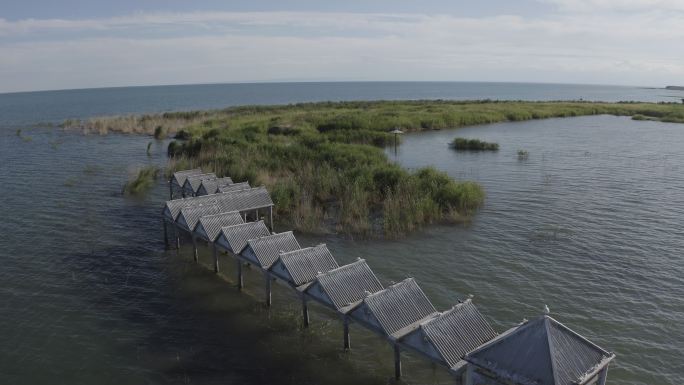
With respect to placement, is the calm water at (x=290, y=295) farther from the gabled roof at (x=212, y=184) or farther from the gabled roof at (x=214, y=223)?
the gabled roof at (x=212, y=184)

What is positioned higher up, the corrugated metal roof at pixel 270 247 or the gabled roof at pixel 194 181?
the gabled roof at pixel 194 181

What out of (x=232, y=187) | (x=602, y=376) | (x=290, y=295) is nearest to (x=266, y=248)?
(x=290, y=295)

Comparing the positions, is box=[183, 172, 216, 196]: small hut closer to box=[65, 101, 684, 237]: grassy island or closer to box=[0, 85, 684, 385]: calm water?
box=[0, 85, 684, 385]: calm water

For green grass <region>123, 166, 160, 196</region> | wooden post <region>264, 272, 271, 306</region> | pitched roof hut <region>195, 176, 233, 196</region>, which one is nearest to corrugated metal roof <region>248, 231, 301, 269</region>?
wooden post <region>264, 272, 271, 306</region>

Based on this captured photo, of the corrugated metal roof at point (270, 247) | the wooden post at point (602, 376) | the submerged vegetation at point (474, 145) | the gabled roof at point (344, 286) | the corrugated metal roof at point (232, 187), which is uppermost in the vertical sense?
the submerged vegetation at point (474, 145)

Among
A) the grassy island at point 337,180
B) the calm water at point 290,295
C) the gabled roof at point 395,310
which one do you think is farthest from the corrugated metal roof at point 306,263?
the grassy island at point 337,180

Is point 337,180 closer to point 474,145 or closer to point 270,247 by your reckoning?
point 270,247

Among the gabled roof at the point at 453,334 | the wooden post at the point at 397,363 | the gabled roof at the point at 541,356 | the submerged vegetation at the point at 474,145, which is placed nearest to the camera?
the gabled roof at the point at 541,356
